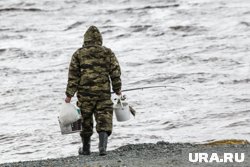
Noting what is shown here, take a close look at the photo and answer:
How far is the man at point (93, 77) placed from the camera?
9.96m

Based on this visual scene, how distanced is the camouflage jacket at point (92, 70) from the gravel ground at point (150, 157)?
0.90 meters

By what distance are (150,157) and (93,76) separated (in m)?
1.34

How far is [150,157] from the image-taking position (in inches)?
391

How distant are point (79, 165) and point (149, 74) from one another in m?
15.8

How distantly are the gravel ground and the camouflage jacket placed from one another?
0.90 meters

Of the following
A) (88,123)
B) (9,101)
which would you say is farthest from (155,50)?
(88,123)

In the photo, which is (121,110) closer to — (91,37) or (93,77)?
(93,77)

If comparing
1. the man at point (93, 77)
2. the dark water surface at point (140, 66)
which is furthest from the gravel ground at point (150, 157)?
the dark water surface at point (140, 66)

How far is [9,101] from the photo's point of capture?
2122 centimetres

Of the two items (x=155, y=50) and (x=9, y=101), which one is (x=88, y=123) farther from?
(x=155, y=50)
